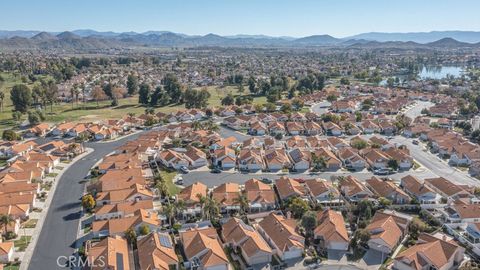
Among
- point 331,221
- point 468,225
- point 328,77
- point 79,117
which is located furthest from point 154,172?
point 328,77

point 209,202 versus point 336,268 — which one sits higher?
point 209,202

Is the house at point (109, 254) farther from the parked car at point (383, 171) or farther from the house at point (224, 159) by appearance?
the parked car at point (383, 171)

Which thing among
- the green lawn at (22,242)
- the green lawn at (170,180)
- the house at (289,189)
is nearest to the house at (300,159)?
the house at (289,189)

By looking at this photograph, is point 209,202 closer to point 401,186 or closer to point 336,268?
point 336,268

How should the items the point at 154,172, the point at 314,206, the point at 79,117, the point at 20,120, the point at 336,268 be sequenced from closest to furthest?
1. the point at 336,268
2. the point at 314,206
3. the point at 154,172
4. the point at 20,120
5. the point at 79,117

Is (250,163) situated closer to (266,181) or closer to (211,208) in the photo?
(266,181)

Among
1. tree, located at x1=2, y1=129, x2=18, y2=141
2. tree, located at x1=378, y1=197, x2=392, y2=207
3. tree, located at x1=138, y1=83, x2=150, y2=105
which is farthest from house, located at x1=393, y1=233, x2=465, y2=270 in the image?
tree, located at x1=138, y1=83, x2=150, y2=105

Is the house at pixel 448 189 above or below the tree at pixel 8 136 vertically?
below
